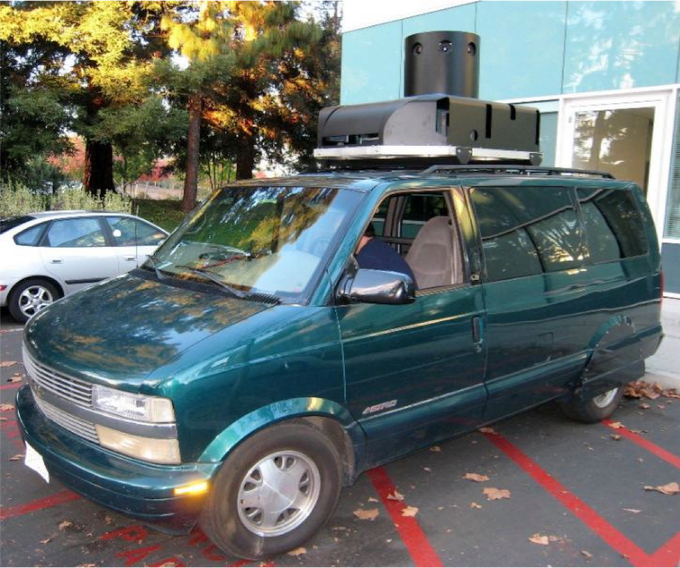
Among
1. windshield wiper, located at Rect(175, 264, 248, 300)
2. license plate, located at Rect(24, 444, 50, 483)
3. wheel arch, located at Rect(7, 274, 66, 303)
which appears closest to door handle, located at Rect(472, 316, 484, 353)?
windshield wiper, located at Rect(175, 264, 248, 300)

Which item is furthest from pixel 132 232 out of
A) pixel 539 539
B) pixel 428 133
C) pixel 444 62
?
pixel 539 539

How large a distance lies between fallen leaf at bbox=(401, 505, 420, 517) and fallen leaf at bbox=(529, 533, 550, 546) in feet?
2.16

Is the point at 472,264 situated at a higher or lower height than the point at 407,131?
Answer: lower

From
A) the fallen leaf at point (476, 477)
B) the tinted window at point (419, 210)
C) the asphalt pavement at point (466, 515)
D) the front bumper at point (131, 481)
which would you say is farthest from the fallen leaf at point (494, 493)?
the front bumper at point (131, 481)

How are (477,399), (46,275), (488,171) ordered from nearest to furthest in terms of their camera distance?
(477,399) → (488,171) → (46,275)

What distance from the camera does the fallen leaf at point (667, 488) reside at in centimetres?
406

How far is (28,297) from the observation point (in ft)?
27.6

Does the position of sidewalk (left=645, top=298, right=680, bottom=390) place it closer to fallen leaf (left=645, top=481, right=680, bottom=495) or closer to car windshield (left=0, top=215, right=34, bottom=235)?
fallen leaf (left=645, top=481, right=680, bottom=495)

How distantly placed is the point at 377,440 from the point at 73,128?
61.4 feet

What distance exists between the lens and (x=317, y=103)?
89.7 ft

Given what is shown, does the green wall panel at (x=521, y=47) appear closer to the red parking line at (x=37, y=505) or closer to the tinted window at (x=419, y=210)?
the tinted window at (x=419, y=210)

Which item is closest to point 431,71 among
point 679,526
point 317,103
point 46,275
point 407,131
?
point 407,131

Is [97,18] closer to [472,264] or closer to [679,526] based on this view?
[472,264]

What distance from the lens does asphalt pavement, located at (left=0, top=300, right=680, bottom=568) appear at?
3.25 m
